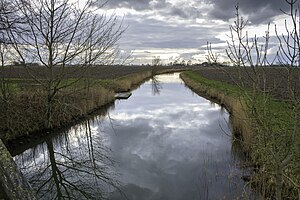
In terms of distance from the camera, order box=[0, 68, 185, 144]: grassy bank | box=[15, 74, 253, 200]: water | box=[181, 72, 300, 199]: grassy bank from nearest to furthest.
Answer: box=[181, 72, 300, 199]: grassy bank, box=[15, 74, 253, 200]: water, box=[0, 68, 185, 144]: grassy bank

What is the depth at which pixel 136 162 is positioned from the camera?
8.91 m

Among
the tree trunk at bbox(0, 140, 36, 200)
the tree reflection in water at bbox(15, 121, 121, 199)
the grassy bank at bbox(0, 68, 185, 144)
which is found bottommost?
the tree reflection in water at bbox(15, 121, 121, 199)

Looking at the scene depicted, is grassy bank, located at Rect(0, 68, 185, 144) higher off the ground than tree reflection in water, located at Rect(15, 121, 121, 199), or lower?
higher

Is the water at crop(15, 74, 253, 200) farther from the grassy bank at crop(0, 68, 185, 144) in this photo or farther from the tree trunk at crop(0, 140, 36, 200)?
the tree trunk at crop(0, 140, 36, 200)

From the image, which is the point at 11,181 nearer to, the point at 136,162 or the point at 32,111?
the point at 136,162

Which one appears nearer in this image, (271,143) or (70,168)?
(271,143)

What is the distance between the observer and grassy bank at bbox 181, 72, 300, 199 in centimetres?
320

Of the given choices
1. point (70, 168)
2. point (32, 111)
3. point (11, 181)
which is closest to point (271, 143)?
point (11, 181)

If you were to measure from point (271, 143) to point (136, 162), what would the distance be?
19.6ft

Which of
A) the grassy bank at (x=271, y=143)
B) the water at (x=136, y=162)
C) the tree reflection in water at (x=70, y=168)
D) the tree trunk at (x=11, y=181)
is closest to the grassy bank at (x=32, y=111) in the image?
the water at (x=136, y=162)

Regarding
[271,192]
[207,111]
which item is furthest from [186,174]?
[207,111]

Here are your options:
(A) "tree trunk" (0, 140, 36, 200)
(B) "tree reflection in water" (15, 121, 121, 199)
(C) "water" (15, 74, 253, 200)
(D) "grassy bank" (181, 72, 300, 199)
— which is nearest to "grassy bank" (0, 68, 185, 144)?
(C) "water" (15, 74, 253, 200)

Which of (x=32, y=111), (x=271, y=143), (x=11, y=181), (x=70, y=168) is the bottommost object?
(x=70, y=168)

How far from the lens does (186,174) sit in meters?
7.92
